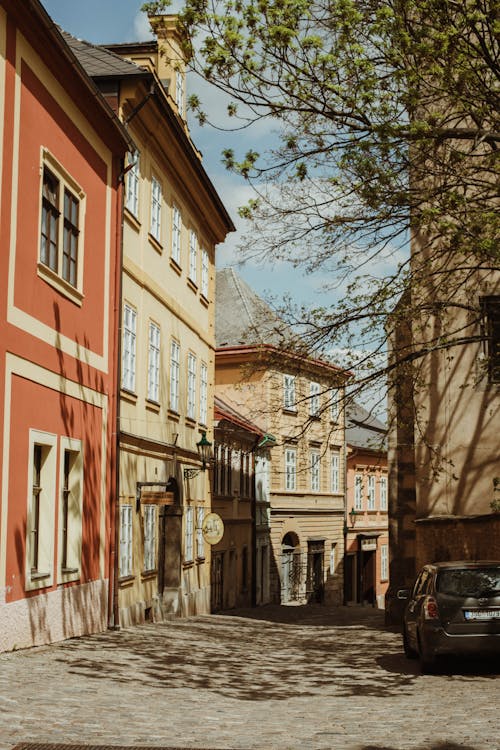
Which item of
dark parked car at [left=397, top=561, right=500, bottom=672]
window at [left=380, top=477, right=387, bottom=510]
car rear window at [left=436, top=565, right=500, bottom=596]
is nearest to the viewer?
dark parked car at [left=397, top=561, right=500, bottom=672]

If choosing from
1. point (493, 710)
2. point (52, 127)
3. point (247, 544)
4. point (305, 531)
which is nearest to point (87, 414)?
point (52, 127)

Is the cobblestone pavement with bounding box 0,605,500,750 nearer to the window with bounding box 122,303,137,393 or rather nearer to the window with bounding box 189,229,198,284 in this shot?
the window with bounding box 122,303,137,393

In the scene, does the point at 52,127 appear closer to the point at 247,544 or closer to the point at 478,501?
the point at 478,501

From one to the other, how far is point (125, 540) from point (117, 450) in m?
2.02

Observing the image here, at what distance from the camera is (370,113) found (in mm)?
13258

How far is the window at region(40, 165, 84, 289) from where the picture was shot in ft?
50.5

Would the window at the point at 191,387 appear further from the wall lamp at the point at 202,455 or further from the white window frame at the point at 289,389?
the white window frame at the point at 289,389

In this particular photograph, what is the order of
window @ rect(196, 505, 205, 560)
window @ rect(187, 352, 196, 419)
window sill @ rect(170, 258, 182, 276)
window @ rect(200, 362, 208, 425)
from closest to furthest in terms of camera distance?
1. window sill @ rect(170, 258, 182, 276)
2. window @ rect(187, 352, 196, 419)
3. window @ rect(196, 505, 205, 560)
4. window @ rect(200, 362, 208, 425)

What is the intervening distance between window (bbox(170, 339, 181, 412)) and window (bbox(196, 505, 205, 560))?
417 cm

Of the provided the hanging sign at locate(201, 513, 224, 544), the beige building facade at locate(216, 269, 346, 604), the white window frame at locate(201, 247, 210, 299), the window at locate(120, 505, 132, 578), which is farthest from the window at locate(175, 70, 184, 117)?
the beige building facade at locate(216, 269, 346, 604)

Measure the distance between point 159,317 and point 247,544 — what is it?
18.3m

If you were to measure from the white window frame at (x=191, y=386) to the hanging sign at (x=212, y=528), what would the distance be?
2.69 meters

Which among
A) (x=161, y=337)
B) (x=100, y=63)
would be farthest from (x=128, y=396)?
(x=100, y=63)

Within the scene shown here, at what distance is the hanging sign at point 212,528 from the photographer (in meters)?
27.6
